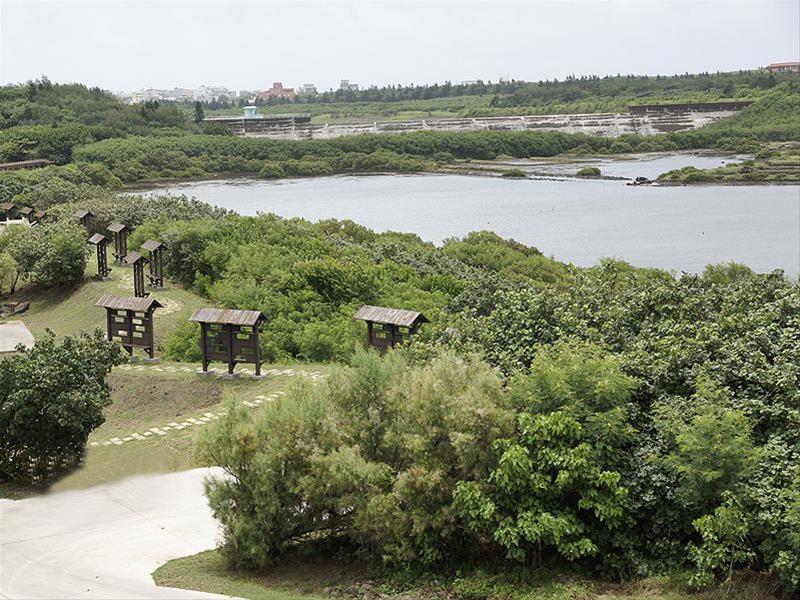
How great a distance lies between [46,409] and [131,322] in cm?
747

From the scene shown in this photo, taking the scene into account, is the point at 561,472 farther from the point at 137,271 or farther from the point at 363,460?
the point at 137,271

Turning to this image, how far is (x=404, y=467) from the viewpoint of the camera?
42.3 ft

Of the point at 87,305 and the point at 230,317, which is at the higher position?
the point at 230,317

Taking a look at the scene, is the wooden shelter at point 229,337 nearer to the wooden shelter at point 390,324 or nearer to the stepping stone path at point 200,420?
the stepping stone path at point 200,420

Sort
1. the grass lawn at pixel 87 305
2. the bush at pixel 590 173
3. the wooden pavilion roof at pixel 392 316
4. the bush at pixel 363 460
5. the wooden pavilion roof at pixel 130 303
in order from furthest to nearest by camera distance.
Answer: the bush at pixel 590 173 < the grass lawn at pixel 87 305 < the wooden pavilion roof at pixel 130 303 < the wooden pavilion roof at pixel 392 316 < the bush at pixel 363 460

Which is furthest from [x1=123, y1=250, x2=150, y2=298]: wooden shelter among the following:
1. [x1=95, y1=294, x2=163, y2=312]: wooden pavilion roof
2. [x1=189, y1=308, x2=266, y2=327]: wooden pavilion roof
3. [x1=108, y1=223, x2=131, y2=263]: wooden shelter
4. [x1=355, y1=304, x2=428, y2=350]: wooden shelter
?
[x1=355, y1=304, x2=428, y2=350]: wooden shelter

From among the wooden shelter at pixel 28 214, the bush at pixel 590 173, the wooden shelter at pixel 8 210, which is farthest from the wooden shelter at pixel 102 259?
the bush at pixel 590 173

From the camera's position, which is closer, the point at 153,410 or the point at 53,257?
the point at 153,410

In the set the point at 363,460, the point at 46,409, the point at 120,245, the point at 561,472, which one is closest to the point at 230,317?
the point at 46,409

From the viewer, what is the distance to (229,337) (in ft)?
68.7

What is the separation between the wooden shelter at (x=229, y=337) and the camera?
2067 centimetres

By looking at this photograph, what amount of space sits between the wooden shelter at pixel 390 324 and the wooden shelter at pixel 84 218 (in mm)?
21101

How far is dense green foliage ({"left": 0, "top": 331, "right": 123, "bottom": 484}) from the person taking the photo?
16062 millimetres

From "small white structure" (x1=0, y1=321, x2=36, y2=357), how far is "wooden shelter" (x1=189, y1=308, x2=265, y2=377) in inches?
284
